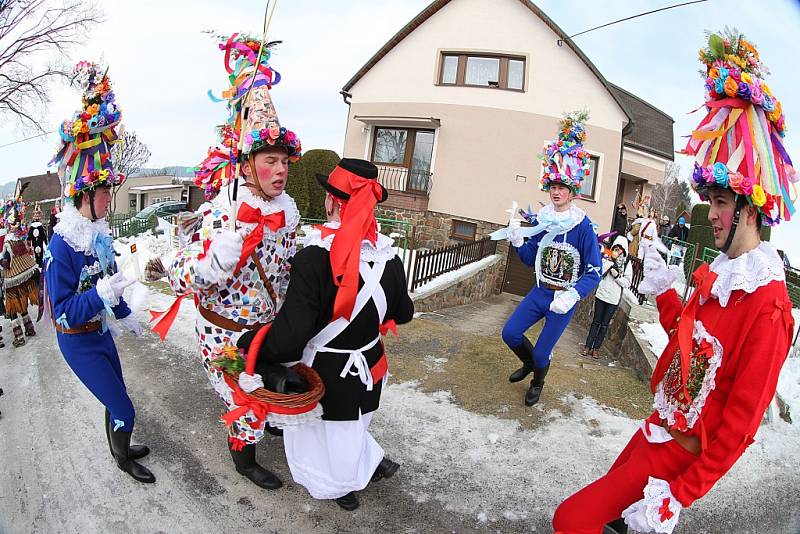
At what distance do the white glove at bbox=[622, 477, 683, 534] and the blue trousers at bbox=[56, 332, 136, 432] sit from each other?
286cm

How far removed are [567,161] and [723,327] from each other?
8.75ft

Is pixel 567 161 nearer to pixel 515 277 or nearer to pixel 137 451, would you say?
pixel 137 451

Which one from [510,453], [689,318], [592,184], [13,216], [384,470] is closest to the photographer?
[689,318]

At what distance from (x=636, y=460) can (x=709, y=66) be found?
1.83 meters

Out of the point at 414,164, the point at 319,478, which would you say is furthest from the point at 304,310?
the point at 414,164

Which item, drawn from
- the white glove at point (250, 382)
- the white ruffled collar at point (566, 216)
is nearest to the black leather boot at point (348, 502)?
the white glove at point (250, 382)

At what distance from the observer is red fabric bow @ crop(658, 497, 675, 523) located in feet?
6.38

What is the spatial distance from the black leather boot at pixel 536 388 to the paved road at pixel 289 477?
0.76 ft

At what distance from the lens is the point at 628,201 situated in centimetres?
1798

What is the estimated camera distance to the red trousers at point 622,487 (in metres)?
2.13

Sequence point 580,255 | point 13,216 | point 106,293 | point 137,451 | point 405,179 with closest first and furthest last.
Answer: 1. point 106,293
2. point 137,451
3. point 580,255
4. point 13,216
5. point 405,179

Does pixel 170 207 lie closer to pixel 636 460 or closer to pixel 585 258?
pixel 585 258

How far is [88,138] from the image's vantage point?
303 cm

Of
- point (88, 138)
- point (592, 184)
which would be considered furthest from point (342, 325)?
point (592, 184)
